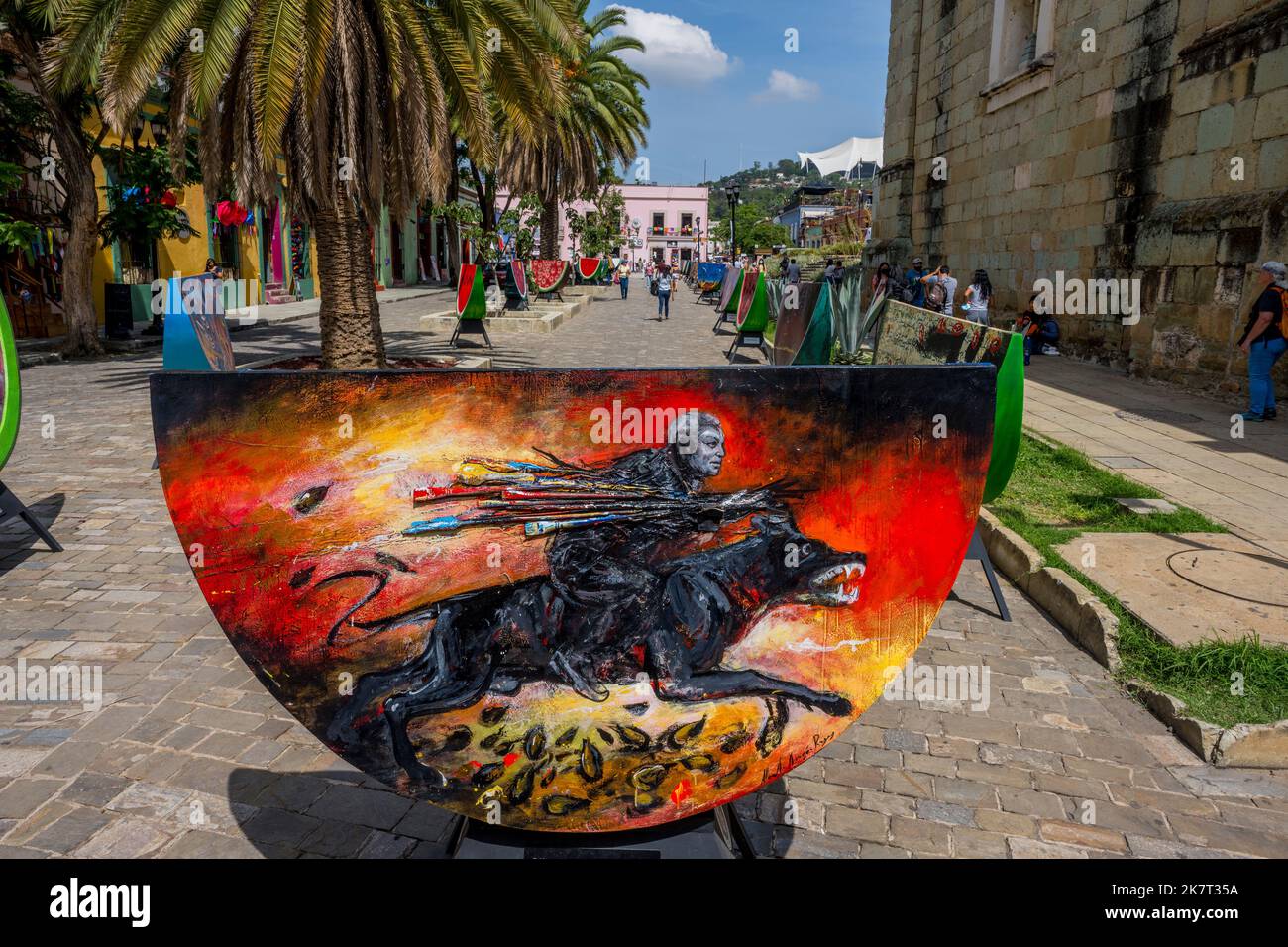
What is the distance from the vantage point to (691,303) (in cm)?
3450

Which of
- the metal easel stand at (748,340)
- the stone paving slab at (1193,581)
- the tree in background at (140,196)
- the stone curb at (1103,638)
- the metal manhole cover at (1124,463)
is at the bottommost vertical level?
the stone curb at (1103,638)

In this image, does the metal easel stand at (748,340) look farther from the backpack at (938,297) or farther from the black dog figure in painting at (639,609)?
the black dog figure in painting at (639,609)

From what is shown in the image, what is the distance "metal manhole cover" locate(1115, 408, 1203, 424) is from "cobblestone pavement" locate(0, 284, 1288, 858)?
5479 millimetres

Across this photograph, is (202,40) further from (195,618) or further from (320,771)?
(320,771)

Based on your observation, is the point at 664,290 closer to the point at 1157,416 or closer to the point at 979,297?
the point at 979,297

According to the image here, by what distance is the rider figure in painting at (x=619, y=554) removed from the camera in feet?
6.60

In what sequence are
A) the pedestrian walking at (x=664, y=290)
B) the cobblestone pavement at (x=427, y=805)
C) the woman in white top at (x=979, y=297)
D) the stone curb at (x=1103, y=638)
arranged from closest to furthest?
the cobblestone pavement at (x=427, y=805)
the stone curb at (x=1103, y=638)
the woman in white top at (x=979, y=297)
the pedestrian walking at (x=664, y=290)

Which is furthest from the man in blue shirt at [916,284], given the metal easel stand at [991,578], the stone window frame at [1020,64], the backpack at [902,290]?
the metal easel stand at [991,578]

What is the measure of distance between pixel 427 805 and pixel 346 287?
9.03m

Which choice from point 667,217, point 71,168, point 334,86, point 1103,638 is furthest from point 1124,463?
point 667,217

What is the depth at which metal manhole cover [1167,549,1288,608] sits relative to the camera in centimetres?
489

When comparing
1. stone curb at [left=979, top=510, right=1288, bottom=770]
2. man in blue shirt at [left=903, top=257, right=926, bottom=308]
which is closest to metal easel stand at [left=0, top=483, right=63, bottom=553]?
stone curb at [left=979, top=510, right=1288, bottom=770]

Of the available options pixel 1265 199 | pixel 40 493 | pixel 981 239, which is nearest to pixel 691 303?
pixel 981 239
